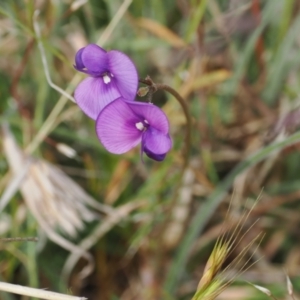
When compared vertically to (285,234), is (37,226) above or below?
above

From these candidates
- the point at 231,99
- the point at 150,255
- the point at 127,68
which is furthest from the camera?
the point at 231,99

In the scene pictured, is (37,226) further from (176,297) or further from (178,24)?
(178,24)

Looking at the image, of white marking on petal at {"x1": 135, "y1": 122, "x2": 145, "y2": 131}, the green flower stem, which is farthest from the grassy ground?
white marking on petal at {"x1": 135, "y1": 122, "x2": 145, "y2": 131}

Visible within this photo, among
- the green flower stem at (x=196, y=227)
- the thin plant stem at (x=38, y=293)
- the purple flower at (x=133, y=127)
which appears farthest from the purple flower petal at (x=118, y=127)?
the green flower stem at (x=196, y=227)

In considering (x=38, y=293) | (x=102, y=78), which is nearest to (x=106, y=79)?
(x=102, y=78)

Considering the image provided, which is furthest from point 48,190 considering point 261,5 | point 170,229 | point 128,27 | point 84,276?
point 261,5

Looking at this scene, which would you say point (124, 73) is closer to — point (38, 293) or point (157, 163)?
point (38, 293)

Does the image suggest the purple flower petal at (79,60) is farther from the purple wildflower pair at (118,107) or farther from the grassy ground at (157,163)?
the grassy ground at (157,163)
